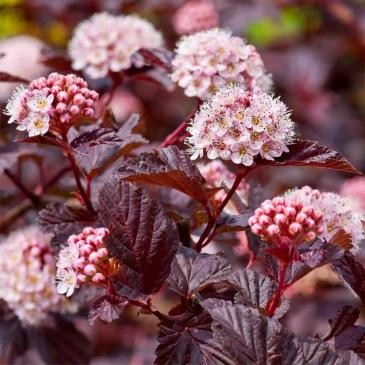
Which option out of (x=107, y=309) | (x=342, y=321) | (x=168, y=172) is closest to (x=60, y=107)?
(x=168, y=172)

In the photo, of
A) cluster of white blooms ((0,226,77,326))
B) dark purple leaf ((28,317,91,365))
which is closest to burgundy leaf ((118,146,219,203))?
cluster of white blooms ((0,226,77,326))

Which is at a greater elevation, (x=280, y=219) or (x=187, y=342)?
(x=280, y=219)

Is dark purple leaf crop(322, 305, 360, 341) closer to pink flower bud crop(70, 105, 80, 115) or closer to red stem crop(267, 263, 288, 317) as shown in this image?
red stem crop(267, 263, 288, 317)

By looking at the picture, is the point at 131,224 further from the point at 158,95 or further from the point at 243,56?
the point at 158,95

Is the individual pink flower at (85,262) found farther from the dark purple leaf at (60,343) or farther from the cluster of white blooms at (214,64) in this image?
the dark purple leaf at (60,343)

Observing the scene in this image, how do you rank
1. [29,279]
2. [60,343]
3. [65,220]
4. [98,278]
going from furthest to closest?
[60,343], [29,279], [65,220], [98,278]

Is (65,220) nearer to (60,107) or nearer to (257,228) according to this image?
(60,107)
